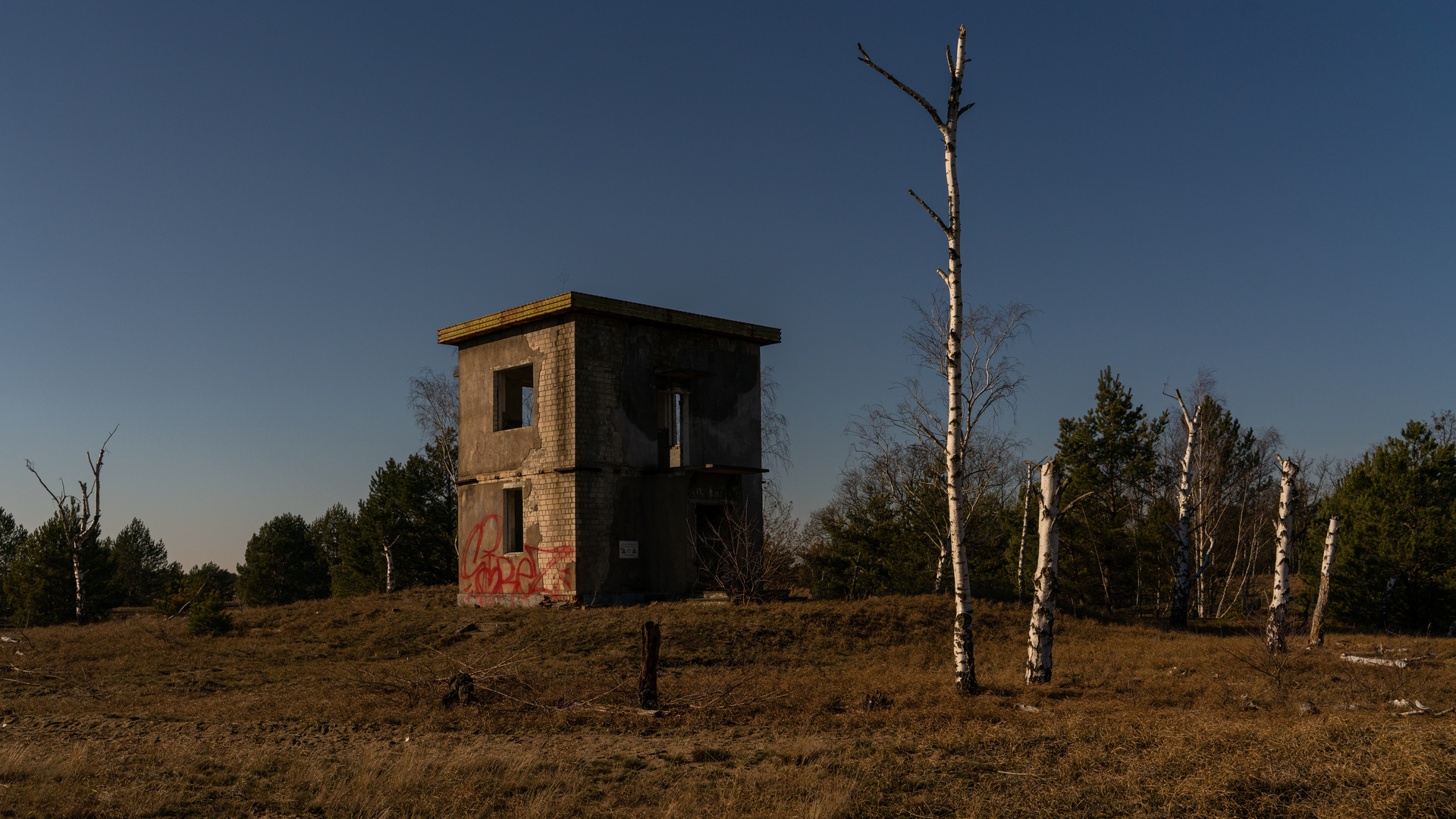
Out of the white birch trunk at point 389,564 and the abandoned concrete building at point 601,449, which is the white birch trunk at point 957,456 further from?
the white birch trunk at point 389,564

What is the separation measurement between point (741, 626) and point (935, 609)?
476 cm

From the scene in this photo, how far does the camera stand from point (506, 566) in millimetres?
23609

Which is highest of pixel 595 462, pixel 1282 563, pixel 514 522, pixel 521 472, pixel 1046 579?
pixel 595 462

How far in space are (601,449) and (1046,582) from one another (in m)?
12.1

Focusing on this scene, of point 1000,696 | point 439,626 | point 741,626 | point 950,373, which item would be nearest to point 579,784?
point 1000,696

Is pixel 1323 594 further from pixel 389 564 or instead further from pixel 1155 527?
pixel 389 564

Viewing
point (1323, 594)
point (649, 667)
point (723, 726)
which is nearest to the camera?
point (723, 726)

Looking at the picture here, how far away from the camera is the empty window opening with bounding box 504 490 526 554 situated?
23.9 meters

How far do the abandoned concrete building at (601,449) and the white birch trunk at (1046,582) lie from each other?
1060 cm

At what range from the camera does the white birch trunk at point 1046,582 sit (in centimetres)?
1304

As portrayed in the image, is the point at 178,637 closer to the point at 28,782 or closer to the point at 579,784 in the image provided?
the point at 28,782

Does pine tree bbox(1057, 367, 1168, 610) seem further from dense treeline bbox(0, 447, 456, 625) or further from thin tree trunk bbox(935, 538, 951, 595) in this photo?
dense treeline bbox(0, 447, 456, 625)

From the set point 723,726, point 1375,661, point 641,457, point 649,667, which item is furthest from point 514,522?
point 1375,661

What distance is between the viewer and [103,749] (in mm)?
9586
